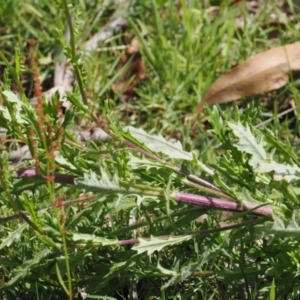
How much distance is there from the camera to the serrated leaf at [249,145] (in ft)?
7.64

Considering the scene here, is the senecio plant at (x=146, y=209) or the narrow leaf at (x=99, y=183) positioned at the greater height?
the narrow leaf at (x=99, y=183)

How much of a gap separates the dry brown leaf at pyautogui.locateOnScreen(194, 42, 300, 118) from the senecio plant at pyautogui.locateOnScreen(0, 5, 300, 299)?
118cm

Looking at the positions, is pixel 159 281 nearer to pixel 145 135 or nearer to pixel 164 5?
pixel 145 135

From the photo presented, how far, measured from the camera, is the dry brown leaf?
382 cm

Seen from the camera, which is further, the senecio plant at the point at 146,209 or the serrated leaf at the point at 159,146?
the serrated leaf at the point at 159,146

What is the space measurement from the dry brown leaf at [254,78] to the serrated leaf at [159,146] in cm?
131

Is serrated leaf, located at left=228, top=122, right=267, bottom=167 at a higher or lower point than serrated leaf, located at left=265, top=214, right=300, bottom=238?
higher

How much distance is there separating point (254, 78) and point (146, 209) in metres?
1.59

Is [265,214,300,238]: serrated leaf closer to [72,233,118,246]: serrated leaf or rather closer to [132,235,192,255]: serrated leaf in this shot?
[132,235,192,255]: serrated leaf

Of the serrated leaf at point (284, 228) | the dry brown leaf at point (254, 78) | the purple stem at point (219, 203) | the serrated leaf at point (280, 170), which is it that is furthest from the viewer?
the dry brown leaf at point (254, 78)

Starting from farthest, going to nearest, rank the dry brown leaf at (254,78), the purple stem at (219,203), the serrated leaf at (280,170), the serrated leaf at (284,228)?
the dry brown leaf at (254,78) < the purple stem at (219,203) < the serrated leaf at (280,170) < the serrated leaf at (284,228)

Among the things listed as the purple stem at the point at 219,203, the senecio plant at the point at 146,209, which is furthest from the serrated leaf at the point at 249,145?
the purple stem at the point at 219,203

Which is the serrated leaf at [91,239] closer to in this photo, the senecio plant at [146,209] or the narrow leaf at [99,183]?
the senecio plant at [146,209]

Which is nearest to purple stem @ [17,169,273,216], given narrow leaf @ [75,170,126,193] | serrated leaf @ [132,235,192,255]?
serrated leaf @ [132,235,192,255]
